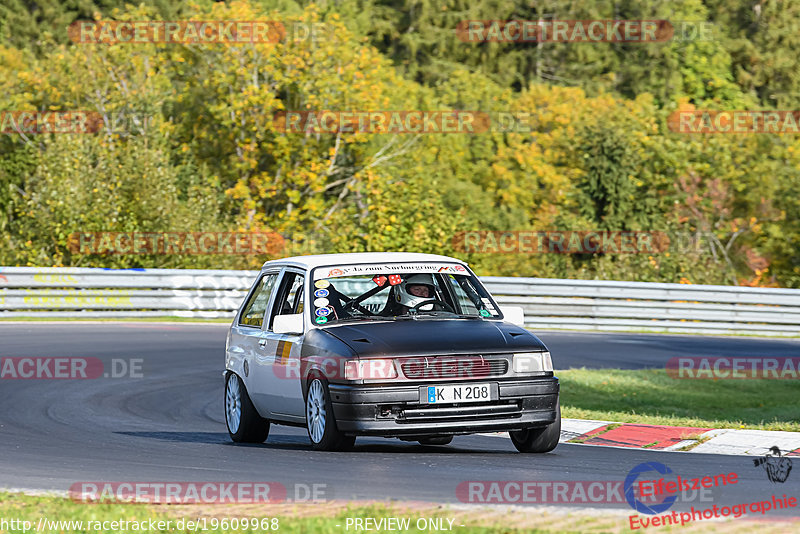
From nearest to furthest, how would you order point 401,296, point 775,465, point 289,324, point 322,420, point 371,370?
point 775,465
point 371,370
point 322,420
point 289,324
point 401,296

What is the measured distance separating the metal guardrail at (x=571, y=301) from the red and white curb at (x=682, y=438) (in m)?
14.7

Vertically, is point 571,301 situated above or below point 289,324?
below

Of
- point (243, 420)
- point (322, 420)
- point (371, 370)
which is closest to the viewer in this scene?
point (371, 370)

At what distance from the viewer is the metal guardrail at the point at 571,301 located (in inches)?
1046

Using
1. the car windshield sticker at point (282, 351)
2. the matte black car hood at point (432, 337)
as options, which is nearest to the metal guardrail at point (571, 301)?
the car windshield sticker at point (282, 351)

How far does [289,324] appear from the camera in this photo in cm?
1039

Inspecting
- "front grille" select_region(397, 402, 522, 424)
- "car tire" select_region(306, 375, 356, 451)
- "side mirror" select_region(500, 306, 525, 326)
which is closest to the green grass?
"side mirror" select_region(500, 306, 525, 326)

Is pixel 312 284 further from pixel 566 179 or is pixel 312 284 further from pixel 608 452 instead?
pixel 566 179

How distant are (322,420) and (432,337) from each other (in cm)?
107

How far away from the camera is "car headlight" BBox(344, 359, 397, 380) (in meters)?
9.52

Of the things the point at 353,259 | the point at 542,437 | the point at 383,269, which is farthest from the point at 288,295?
the point at 542,437

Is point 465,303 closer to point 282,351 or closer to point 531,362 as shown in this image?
point 531,362

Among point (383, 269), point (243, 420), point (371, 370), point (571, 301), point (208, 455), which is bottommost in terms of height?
point (571, 301)

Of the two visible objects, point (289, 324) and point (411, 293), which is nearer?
point (289, 324)
